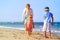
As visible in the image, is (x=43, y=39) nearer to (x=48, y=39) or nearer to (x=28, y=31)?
(x=48, y=39)

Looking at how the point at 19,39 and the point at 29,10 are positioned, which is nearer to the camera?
the point at 19,39

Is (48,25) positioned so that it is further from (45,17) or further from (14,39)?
(14,39)

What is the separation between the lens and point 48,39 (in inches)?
328

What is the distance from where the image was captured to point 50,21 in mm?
8641

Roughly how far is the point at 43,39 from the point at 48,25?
667 mm

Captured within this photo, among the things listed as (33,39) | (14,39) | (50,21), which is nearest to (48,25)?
(50,21)

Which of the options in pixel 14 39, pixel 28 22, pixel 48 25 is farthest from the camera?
pixel 28 22

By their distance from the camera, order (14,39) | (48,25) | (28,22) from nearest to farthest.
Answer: (14,39) → (48,25) → (28,22)

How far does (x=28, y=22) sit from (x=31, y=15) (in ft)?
1.22

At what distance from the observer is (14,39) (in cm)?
805

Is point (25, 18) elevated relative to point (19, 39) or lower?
elevated

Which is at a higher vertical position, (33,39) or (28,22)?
(28,22)

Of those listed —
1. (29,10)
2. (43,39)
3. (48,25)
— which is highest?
(29,10)

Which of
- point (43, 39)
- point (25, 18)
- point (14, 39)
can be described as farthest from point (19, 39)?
point (25, 18)
